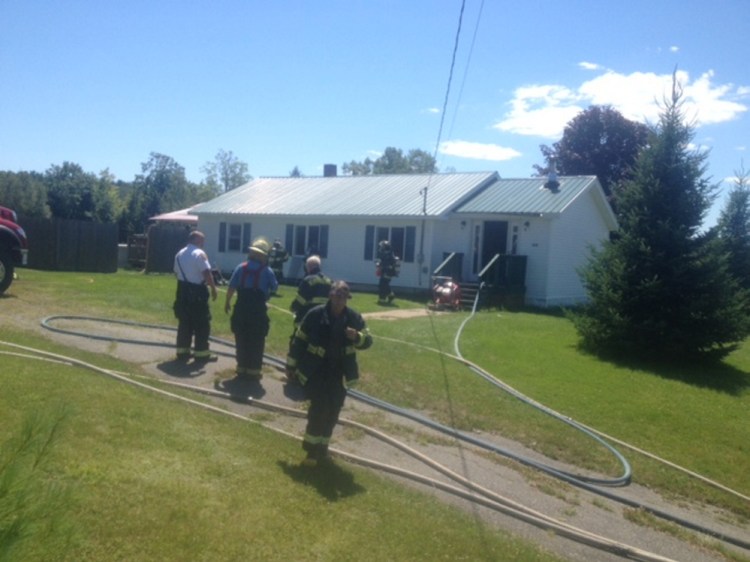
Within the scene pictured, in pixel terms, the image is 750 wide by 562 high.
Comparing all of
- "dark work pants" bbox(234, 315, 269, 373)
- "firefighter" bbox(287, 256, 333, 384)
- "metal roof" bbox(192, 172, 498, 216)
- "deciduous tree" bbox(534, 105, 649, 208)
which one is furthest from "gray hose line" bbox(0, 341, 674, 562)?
"deciduous tree" bbox(534, 105, 649, 208)

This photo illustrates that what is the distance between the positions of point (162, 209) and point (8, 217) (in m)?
44.8

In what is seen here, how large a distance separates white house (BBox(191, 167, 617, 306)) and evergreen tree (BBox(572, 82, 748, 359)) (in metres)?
6.59

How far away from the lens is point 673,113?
1436 centimetres

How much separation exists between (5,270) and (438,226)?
13409 mm

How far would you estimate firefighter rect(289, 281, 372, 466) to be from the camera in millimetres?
6352

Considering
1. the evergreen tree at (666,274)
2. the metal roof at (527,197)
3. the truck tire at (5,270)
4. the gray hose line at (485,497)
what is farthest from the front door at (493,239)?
the gray hose line at (485,497)

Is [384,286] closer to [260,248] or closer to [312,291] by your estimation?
[260,248]

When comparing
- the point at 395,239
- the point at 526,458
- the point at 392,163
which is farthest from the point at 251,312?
the point at 392,163

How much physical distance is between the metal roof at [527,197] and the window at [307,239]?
5558mm

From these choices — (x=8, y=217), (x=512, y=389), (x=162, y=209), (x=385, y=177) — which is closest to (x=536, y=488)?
(x=512, y=389)

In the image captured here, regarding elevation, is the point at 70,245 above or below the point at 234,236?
below

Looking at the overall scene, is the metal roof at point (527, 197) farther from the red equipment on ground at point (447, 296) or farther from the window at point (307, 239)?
the window at point (307, 239)

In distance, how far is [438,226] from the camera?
78.3 feet

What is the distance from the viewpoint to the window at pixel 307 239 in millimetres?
26609
